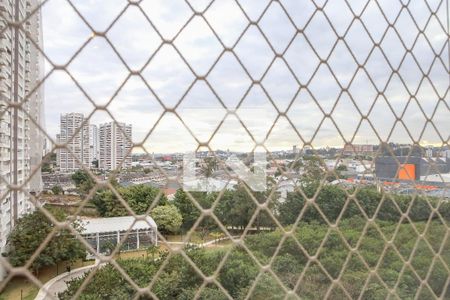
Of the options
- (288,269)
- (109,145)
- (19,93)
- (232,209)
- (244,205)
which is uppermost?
(19,93)

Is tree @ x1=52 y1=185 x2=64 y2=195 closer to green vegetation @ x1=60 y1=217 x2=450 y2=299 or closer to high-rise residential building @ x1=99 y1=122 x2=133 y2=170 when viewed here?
high-rise residential building @ x1=99 y1=122 x2=133 y2=170

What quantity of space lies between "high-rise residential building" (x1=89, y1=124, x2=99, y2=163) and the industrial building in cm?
53

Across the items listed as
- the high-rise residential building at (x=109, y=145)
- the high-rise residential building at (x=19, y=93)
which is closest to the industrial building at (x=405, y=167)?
the high-rise residential building at (x=109, y=145)

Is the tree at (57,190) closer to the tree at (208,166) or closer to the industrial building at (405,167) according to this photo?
the tree at (208,166)

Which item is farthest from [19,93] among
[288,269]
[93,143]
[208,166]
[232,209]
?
[288,269]

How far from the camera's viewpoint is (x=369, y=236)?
9.79 ft

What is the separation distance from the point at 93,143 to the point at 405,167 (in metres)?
0.60

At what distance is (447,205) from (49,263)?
2783 millimetres

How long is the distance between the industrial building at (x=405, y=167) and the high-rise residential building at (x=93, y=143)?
53 cm

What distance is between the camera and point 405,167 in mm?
725

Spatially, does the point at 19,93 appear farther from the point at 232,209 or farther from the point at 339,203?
the point at 339,203

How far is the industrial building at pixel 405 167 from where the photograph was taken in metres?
0.73

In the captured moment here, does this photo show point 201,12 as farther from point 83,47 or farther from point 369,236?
point 369,236

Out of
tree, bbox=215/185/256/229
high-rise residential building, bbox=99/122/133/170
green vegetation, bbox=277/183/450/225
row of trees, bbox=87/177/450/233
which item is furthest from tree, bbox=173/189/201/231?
high-rise residential building, bbox=99/122/133/170
